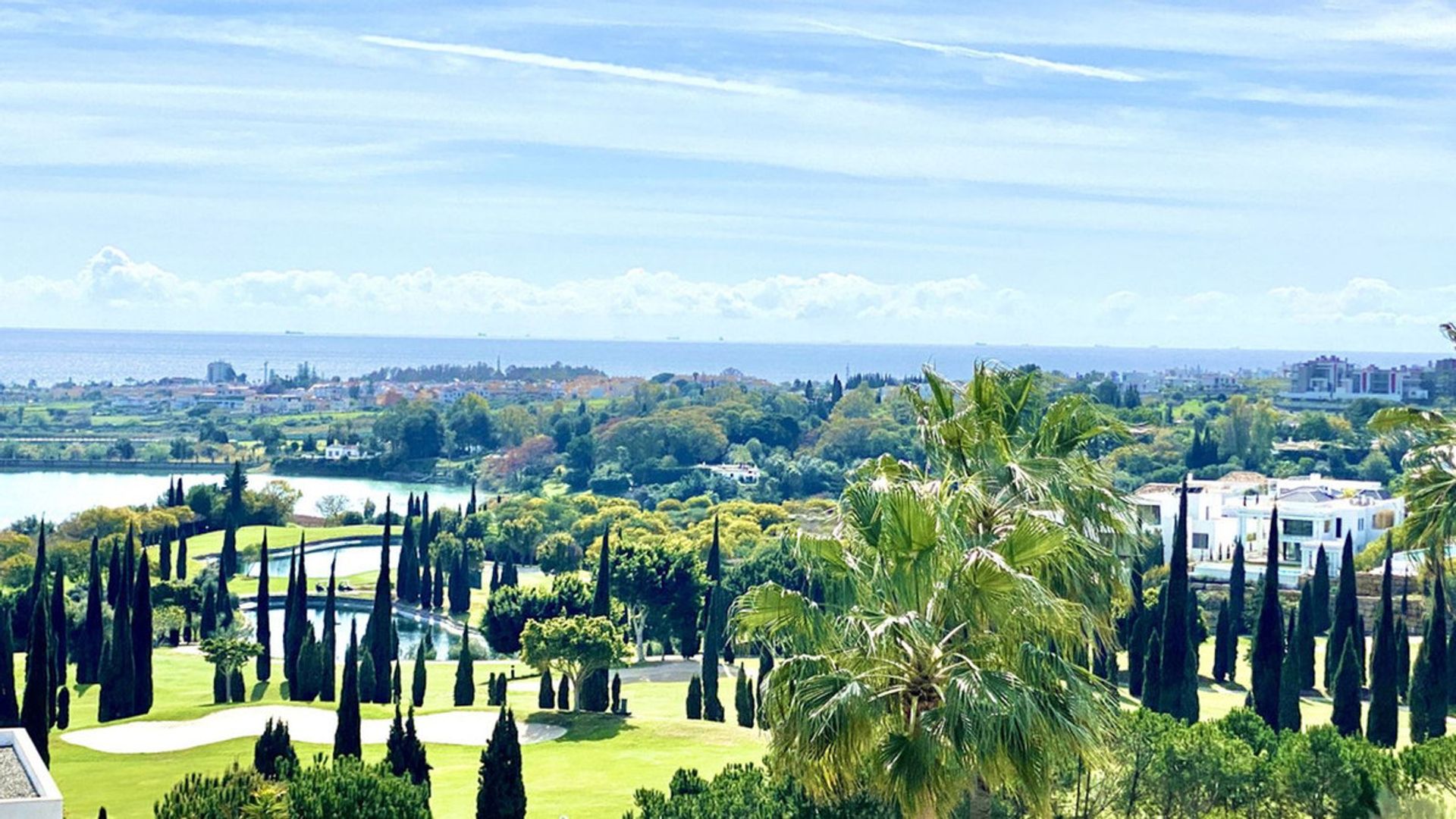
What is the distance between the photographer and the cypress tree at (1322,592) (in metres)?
65.2

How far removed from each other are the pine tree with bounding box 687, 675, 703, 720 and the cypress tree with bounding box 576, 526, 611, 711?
2644mm

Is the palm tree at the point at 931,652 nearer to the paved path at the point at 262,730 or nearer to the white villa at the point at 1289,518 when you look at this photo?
the paved path at the point at 262,730

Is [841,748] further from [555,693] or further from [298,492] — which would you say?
[298,492]

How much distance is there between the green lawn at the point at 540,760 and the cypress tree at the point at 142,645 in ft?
2.60

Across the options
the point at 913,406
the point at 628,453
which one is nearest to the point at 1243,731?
the point at 913,406

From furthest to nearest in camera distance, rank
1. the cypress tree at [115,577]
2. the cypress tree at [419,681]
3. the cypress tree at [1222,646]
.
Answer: the cypress tree at [115,577] < the cypress tree at [1222,646] < the cypress tree at [419,681]

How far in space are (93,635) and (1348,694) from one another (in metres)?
41.7

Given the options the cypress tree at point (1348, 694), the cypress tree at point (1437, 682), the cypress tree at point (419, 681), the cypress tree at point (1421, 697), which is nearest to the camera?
the cypress tree at point (1437, 682)

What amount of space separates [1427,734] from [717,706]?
20280mm

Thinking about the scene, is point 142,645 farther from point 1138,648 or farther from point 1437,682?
point 1437,682

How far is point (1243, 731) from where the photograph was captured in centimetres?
3641

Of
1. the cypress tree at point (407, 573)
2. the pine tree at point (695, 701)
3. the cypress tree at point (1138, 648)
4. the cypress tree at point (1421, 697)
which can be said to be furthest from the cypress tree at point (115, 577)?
the cypress tree at point (1421, 697)

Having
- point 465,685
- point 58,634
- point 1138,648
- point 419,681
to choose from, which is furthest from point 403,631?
point 1138,648

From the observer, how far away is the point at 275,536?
11538 cm
